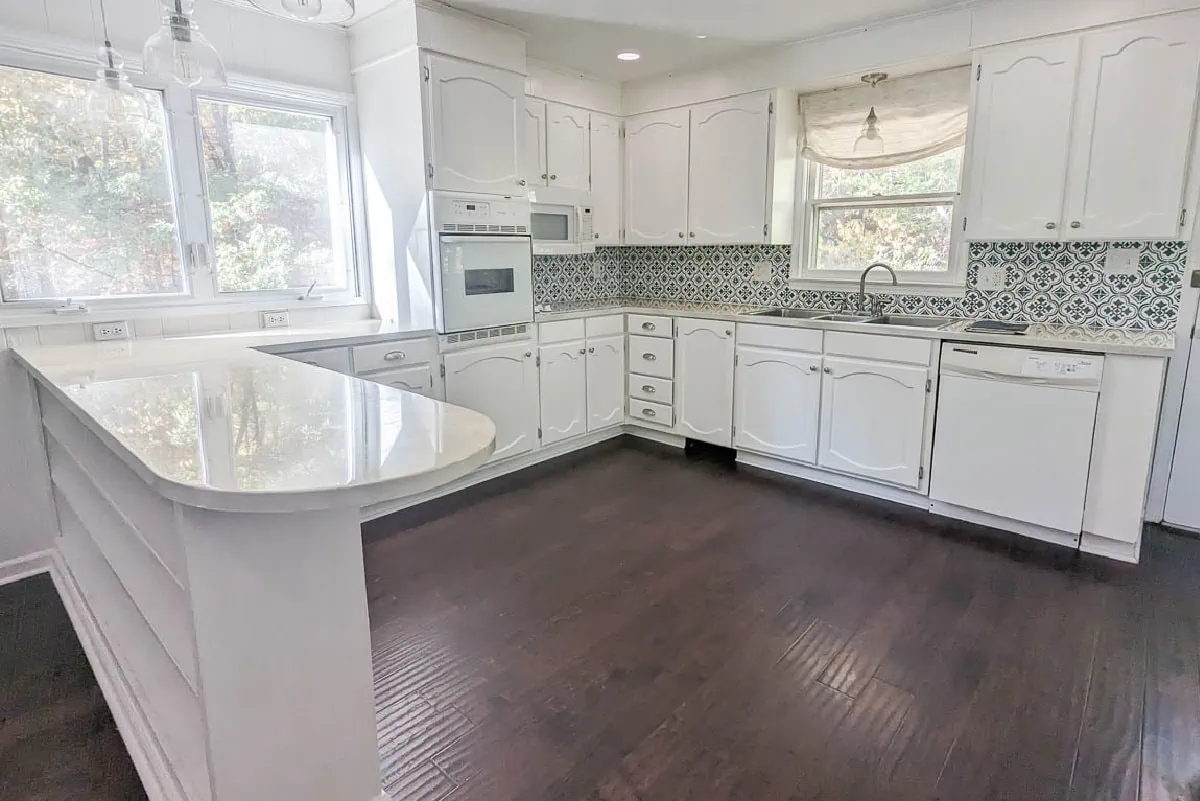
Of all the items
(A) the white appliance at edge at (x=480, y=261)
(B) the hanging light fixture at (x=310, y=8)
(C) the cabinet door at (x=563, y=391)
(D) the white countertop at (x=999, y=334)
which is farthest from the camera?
(C) the cabinet door at (x=563, y=391)

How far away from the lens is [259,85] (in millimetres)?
3143

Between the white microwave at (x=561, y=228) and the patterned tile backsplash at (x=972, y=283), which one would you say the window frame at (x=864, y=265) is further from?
the white microwave at (x=561, y=228)

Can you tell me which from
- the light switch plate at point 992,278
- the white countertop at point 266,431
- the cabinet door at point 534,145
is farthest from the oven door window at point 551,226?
the light switch plate at point 992,278

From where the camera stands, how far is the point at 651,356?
14.3 ft

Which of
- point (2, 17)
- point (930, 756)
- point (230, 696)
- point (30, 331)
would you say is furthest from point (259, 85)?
point (930, 756)

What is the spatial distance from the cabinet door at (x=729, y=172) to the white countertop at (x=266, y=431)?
2.88 metres

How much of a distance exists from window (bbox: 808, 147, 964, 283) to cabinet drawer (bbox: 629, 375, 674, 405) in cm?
117

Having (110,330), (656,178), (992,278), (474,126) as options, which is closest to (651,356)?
(656,178)

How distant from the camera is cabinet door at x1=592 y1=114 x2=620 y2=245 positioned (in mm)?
4363

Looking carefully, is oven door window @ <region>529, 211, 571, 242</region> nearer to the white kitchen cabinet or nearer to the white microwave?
the white microwave

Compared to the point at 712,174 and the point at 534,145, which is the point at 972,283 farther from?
the point at 534,145

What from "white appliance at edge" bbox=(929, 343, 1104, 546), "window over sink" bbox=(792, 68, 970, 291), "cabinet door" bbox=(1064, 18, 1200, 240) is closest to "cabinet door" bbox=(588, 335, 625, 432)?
"window over sink" bbox=(792, 68, 970, 291)

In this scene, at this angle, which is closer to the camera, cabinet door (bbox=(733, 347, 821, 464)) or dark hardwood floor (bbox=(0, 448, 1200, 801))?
dark hardwood floor (bbox=(0, 448, 1200, 801))

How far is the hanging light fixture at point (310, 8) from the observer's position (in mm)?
1608
